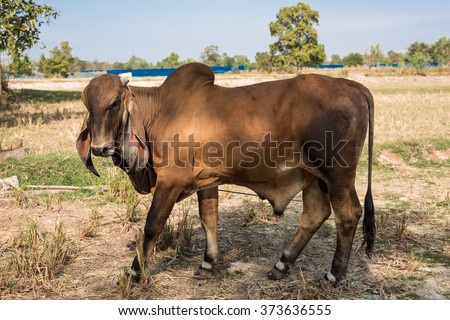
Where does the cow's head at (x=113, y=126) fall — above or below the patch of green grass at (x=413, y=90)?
above

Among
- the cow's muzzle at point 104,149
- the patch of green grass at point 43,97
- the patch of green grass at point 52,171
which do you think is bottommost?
the patch of green grass at point 52,171

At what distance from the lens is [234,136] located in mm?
3459

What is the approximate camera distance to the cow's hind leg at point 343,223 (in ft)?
11.3

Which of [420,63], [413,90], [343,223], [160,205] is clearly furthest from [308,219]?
[420,63]

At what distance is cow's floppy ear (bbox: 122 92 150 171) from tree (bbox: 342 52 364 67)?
75.1 m

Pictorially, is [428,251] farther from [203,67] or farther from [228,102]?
[203,67]

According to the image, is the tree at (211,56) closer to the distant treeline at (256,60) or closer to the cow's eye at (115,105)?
the distant treeline at (256,60)

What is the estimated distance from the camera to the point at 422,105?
49.3ft

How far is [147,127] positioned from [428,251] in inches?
109

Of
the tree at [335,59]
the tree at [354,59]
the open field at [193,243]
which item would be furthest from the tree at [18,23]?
the tree at [335,59]

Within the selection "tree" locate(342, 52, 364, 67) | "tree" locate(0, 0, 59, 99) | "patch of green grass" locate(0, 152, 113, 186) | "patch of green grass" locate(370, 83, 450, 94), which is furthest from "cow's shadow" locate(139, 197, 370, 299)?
"tree" locate(342, 52, 364, 67)

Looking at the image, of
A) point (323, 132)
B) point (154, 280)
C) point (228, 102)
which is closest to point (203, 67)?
point (228, 102)

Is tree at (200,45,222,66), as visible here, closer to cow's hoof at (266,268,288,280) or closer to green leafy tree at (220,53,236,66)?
green leafy tree at (220,53,236,66)
